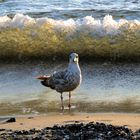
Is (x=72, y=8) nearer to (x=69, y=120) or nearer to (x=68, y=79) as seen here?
(x=68, y=79)

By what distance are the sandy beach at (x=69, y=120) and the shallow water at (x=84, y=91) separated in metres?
0.31

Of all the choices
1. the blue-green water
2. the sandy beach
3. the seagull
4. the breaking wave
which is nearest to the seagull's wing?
the seagull

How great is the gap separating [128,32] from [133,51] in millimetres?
782

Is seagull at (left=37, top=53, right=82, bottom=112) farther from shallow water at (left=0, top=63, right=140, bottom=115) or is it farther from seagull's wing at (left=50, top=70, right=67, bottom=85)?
shallow water at (left=0, top=63, right=140, bottom=115)

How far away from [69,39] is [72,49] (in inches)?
19.2

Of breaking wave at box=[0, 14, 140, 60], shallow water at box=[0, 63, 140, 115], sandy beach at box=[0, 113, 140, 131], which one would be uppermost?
breaking wave at box=[0, 14, 140, 60]

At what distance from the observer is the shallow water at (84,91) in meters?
8.29

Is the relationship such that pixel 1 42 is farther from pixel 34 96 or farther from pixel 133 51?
pixel 34 96

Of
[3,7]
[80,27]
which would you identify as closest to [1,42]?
[80,27]

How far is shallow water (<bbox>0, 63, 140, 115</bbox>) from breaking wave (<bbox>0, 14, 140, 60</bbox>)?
3.04 feet

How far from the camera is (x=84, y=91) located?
357 inches

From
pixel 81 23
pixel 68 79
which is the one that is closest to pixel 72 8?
pixel 81 23

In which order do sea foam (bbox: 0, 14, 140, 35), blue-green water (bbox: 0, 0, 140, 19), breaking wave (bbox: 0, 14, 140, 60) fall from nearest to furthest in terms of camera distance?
breaking wave (bbox: 0, 14, 140, 60) → sea foam (bbox: 0, 14, 140, 35) → blue-green water (bbox: 0, 0, 140, 19)

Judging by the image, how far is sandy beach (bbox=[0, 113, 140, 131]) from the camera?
710 centimetres
